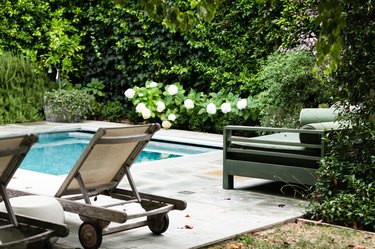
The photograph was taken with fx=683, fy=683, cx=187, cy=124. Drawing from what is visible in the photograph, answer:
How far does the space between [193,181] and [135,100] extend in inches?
222

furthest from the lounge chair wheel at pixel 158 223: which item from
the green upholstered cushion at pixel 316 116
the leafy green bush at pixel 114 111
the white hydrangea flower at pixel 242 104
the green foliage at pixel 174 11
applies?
the leafy green bush at pixel 114 111

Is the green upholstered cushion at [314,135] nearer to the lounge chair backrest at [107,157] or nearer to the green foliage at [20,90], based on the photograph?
the lounge chair backrest at [107,157]

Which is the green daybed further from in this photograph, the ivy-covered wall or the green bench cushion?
the ivy-covered wall

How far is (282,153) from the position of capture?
659 cm

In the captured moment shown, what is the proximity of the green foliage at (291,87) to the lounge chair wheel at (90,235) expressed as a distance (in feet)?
19.7

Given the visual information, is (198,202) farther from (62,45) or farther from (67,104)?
(62,45)

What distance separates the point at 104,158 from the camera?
195 inches

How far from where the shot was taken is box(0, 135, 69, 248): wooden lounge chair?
4039 millimetres

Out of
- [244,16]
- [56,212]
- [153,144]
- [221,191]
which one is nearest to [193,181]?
[221,191]

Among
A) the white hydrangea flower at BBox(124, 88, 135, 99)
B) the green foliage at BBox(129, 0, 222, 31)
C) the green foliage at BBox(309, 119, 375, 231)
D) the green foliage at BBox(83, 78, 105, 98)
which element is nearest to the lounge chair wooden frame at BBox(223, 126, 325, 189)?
the green foliage at BBox(309, 119, 375, 231)

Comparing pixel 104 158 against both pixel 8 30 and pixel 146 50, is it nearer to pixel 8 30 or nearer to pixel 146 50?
pixel 146 50

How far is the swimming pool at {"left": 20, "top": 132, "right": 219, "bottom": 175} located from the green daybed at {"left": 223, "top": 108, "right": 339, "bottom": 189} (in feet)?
10.3

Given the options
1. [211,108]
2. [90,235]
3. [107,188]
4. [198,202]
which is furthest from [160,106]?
[90,235]

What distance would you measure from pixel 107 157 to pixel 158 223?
618 mm
